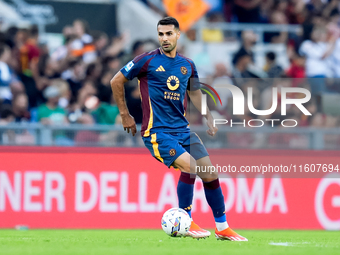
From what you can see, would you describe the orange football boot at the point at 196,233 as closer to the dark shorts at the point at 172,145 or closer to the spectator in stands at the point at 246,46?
the dark shorts at the point at 172,145

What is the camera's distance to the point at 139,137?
10344 millimetres

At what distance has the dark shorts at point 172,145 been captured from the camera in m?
6.55

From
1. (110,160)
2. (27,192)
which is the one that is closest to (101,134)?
(110,160)

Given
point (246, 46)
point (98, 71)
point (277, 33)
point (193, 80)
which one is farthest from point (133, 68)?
point (277, 33)

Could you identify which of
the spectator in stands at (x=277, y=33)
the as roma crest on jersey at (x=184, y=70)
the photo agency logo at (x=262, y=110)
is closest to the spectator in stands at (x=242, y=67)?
the photo agency logo at (x=262, y=110)

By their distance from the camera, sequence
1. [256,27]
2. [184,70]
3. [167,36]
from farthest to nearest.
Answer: [256,27] < [184,70] < [167,36]

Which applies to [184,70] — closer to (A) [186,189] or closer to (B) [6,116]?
(A) [186,189]

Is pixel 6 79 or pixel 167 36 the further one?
pixel 6 79

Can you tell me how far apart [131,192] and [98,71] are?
2662 mm

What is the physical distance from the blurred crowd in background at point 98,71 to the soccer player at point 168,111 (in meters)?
3.69

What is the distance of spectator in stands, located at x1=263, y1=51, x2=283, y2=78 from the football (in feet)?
A: 20.5

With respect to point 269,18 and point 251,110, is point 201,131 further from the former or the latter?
point 269,18

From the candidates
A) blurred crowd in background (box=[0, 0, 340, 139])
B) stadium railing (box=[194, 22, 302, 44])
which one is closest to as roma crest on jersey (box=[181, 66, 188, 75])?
blurred crowd in background (box=[0, 0, 340, 139])

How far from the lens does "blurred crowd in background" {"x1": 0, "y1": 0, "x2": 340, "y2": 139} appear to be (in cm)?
1045
